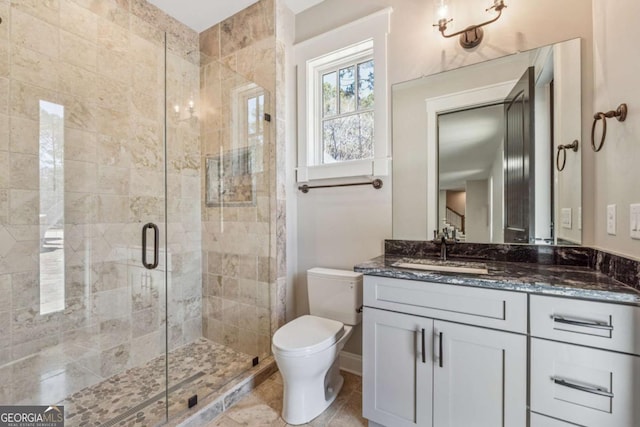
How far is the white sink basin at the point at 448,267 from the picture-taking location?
4.37 ft

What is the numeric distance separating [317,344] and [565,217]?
148 cm

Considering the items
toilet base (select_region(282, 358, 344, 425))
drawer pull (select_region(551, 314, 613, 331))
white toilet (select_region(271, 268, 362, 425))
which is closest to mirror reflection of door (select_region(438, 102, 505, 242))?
drawer pull (select_region(551, 314, 613, 331))

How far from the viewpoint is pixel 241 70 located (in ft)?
7.71

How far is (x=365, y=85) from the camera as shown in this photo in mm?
2078

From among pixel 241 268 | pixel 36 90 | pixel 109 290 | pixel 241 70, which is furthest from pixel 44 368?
pixel 241 70

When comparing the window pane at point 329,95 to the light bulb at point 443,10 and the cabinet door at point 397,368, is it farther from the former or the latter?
the cabinet door at point 397,368

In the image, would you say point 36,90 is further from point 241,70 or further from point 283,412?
point 283,412

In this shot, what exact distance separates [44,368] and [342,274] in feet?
6.35

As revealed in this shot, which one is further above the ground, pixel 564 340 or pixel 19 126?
pixel 19 126

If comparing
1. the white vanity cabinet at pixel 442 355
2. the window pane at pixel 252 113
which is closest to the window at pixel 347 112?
the window pane at pixel 252 113

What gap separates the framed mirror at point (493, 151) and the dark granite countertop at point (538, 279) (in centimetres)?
22

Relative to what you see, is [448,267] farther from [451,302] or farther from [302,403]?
[302,403]

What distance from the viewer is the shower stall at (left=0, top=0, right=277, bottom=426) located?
1607 millimetres

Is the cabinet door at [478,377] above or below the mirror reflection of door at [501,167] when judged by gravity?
below
